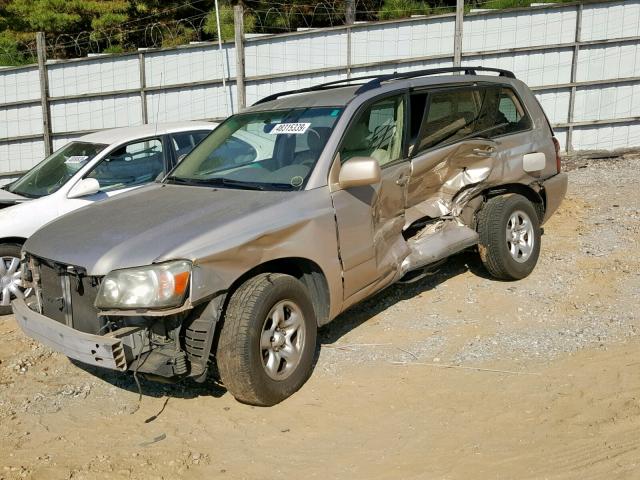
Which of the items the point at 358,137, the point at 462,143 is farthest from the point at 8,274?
the point at 462,143

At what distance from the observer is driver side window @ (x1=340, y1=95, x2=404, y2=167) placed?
4.92 m

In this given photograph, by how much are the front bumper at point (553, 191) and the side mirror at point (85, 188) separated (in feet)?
13.9

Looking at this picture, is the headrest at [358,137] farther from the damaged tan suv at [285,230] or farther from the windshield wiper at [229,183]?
the windshield wiper at [229,183]

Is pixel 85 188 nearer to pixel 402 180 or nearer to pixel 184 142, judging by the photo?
pixel 184 142

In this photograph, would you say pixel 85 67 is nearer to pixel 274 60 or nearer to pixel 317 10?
pixel 274 60

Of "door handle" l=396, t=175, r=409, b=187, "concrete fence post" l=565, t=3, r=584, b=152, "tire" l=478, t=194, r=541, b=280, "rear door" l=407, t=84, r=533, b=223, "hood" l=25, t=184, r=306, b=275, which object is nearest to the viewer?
"hood" l=25, t=184, r=306, b=275

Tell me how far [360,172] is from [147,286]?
1.58 meters

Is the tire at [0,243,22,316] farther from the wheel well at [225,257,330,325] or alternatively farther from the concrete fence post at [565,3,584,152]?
the concrete fence post at [565,3,584,152]

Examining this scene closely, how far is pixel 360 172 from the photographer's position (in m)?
4.48

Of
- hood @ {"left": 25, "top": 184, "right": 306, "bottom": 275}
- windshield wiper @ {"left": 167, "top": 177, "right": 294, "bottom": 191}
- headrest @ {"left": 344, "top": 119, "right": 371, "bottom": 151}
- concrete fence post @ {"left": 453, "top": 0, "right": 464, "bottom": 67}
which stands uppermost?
concrete fence post @ {"left": 453, "top": 0, "right": 464, "bottom": 67}

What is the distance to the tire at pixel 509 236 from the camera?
594cm

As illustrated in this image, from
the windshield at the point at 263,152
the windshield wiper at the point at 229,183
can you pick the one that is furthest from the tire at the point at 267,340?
the windshield at the point at 263,152

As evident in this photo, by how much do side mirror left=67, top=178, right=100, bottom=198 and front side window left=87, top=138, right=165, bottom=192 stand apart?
0.22m

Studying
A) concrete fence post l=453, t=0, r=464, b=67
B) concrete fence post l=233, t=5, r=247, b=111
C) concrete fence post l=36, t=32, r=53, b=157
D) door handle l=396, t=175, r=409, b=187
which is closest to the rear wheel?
door handle l=396, t=175, r=409, b=187
